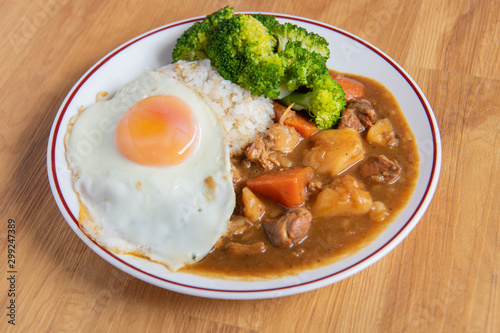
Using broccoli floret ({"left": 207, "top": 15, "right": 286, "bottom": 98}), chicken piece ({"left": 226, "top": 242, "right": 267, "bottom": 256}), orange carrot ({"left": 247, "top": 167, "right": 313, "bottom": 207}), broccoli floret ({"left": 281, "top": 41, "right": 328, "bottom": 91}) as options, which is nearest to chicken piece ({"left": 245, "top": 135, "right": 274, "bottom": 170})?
orange carrot ({"left": 247, "top": 167, "right": 313, "bottom": 207})

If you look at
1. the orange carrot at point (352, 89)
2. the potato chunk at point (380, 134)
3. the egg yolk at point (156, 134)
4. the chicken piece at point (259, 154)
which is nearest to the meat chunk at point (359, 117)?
the potato chunk at point (380, 134)

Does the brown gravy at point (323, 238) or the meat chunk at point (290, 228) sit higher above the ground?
the meat chunk at point (290, 228)

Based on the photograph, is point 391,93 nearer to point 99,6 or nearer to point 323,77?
point 323,77

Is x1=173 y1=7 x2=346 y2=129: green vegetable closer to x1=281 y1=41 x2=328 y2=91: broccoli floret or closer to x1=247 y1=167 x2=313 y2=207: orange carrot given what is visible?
x1=281 y1=41 x2=328 y2=91: broccoli floret

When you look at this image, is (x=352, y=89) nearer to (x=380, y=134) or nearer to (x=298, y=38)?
(x=380, y=134)

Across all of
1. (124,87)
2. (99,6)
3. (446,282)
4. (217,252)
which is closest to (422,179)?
(446,282)

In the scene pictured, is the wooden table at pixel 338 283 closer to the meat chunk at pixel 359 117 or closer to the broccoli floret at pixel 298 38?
the meat chunk at pixel 359 117
